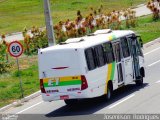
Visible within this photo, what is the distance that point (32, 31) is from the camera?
140ft

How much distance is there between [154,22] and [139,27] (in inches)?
108

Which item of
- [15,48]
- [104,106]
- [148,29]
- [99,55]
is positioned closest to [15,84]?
[15,48]

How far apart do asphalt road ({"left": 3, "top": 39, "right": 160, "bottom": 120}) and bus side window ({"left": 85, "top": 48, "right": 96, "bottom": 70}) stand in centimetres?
150

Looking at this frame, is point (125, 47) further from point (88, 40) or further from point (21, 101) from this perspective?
point (21, 101)

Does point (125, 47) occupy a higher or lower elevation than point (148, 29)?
higher

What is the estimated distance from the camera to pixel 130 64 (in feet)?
90.0

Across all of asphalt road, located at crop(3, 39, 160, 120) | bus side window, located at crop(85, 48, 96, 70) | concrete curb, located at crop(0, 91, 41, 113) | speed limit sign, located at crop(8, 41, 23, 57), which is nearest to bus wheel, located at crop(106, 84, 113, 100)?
asphalt road, located at crop(3, 39, 160, 120)

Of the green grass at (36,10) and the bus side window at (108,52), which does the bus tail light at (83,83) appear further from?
the green grass at (36,10)

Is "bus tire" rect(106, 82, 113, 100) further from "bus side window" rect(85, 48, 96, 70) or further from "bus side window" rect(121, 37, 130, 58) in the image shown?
"bus side window" rect(121, 37, 130, 58)

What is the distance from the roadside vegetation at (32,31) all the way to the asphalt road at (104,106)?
6.84 ft

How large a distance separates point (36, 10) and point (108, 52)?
180 ft

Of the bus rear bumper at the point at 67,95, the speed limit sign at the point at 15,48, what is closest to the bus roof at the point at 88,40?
the bus rear bumper at the point at 67,95

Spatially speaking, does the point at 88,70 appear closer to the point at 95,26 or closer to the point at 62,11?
the point at 95,26

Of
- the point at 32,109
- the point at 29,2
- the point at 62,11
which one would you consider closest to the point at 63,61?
the point at 32,109
